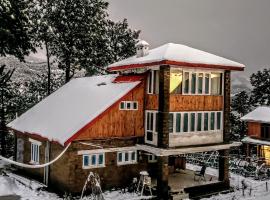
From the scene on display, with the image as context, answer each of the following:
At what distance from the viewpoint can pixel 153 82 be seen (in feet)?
73.6

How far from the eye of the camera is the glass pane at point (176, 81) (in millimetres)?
21594

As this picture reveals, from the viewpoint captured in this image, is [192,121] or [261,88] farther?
[261,88]

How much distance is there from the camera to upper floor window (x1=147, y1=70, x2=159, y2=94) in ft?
72.9

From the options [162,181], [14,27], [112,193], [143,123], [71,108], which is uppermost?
[14,27]

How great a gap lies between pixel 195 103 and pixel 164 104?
2687mm

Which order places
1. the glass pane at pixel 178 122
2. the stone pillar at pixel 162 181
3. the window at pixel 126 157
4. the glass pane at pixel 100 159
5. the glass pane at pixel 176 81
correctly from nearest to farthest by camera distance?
the stone pillar at pixel 162 181
the glass pane at pixel 100 159
the glass pane at pixel 176 81
the glass pane at pixel 178 122
the window at pixel 126 157

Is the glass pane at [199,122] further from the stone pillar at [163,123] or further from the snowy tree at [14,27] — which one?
the snowy tree at [14,27]

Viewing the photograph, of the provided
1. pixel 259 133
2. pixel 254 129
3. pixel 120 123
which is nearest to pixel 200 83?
pixel 120 123

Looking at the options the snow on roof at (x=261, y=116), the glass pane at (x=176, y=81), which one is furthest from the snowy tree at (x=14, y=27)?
the snow on roof at (x=261, y=116)

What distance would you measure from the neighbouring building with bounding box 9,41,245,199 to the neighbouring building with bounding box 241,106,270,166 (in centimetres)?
2028

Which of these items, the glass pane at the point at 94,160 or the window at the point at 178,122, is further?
the window at the point at 178,122

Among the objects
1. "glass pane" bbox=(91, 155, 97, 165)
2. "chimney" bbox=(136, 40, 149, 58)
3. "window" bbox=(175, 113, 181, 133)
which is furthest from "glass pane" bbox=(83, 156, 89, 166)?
"chimney" bbox=(136, 40, 149, 58)

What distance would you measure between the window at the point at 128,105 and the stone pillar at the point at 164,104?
216cm

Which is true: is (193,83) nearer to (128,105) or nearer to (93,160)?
Answer: (128,105)
